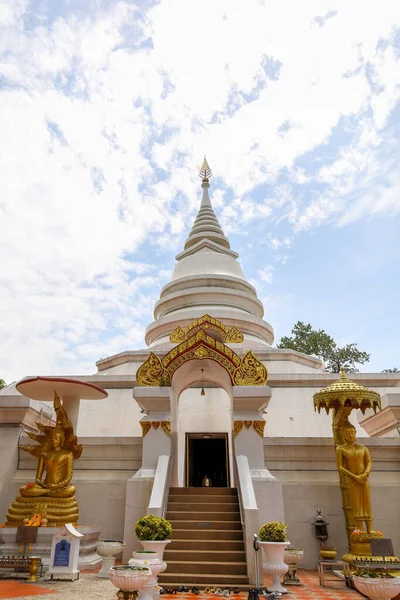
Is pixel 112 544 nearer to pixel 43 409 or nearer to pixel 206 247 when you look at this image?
pixel 43 409

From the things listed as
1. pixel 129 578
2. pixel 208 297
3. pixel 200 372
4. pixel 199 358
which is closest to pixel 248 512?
pixel 129 578

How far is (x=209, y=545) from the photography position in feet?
27.8

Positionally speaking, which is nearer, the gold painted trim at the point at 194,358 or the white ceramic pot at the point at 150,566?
the white ceramic pot at the point at 150,566

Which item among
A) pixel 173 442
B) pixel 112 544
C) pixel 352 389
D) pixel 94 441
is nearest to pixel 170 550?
pixel 112 544

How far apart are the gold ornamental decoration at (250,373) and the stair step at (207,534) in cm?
318

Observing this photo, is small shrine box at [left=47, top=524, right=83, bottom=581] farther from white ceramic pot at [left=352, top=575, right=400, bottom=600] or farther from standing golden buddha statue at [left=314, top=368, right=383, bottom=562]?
standing golden buddha statue at [left=314, top=368, right=383, bottom=562]

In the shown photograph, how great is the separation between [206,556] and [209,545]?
0.28m

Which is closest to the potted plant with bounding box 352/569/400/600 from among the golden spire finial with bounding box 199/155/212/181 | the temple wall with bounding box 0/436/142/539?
the temple wall with bounding box 0/436/142/539

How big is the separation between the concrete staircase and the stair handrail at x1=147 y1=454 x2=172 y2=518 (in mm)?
431

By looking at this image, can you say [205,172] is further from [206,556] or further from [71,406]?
[206,556]

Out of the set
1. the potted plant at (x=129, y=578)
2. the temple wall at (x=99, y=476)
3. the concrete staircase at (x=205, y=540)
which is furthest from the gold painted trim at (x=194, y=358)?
the potted plant at (x=129, y=578)

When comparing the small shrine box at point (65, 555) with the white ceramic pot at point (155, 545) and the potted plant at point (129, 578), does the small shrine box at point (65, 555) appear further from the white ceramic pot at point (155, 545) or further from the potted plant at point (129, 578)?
the potted plant at point (129, 578)

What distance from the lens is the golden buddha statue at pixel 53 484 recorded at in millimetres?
9211

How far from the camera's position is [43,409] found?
12711 mm
